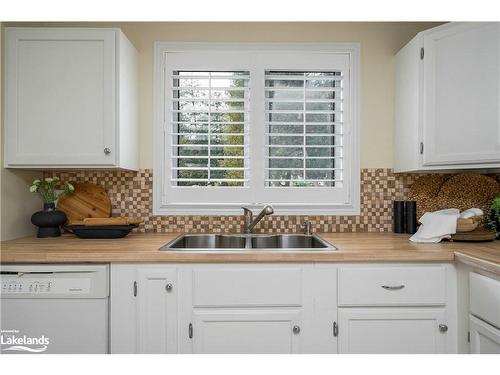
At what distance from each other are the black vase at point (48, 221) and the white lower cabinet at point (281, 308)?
756 millimetres

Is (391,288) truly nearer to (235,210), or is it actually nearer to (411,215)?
(411,215)

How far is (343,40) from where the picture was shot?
2562mm

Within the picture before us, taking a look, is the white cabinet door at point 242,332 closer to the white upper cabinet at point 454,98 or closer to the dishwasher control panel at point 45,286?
the dishwasher control panel at point 45,286

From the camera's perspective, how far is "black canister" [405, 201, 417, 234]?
8.00ft

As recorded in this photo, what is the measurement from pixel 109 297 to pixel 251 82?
1.60m

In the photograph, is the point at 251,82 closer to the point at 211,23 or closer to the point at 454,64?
the point at 211,23

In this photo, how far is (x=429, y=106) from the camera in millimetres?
2158

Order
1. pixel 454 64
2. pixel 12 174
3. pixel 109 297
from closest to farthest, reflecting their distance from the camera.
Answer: pixel 109 297
pixel 454 64
pixel 12 174

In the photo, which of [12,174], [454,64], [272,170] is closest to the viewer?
[454,64]

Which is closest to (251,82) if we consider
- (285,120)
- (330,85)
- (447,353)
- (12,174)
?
(285,120)

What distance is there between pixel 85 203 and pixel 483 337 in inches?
93.2

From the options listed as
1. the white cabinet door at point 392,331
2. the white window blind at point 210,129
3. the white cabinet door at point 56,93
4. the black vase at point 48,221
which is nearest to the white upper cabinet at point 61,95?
the white cabinet door at point 56,93

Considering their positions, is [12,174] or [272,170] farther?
[272,170]

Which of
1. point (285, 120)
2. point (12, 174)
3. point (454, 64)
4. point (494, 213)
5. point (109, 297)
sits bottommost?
point (109, 297)
